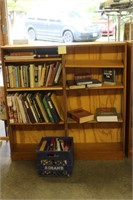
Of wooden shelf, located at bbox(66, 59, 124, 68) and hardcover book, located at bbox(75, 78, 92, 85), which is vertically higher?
wooden shelf, located at bbox(66, 59, 124, 68)

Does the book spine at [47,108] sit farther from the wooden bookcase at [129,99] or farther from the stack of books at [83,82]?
the wooden bookcase at [129,99]

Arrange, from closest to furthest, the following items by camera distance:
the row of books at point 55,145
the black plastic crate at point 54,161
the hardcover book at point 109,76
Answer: the black plastic crate at point 54,161 → the row of books at point 55,145 → the hardcover book at point 109,76

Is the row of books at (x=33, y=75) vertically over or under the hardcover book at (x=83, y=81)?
over

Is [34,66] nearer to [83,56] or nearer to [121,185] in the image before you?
[83,56]

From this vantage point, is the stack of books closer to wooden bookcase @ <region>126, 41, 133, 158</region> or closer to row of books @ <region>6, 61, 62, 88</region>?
row of books @ <region>6, 61, 62, 88</region>

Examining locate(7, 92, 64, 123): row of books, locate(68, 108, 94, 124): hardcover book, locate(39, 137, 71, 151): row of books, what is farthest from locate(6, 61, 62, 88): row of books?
locate(39, 137, 71, 151): row of books

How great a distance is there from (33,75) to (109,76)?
2.59 feet

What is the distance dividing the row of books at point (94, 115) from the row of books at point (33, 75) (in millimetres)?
400

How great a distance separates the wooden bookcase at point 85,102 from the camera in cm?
259

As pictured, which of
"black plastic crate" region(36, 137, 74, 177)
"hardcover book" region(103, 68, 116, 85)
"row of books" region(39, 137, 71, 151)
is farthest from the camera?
"hardcover book" region(103, 68, 116, 85)

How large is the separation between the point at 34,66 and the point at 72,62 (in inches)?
15.6

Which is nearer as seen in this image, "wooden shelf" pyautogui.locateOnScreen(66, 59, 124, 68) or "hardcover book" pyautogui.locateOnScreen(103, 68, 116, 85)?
"wooden shelf" pyautogui.locateOnScreen(66, 59, 124, 68)

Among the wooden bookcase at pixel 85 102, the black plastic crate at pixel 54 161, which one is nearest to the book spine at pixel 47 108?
the wooden bookcase at pixel 85 102

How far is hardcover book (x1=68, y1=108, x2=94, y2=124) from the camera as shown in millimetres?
2643
